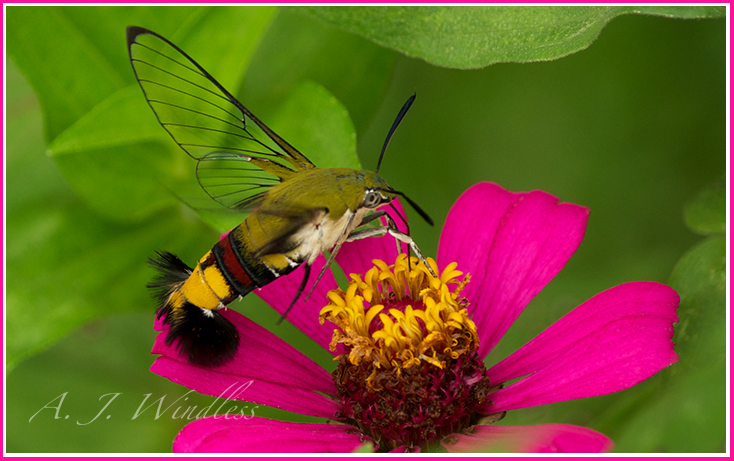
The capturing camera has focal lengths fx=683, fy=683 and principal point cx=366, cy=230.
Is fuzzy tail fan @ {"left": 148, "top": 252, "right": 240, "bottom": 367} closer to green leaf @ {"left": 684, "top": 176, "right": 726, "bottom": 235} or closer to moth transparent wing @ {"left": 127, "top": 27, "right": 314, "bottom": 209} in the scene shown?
moth transparent wing @ {"left": 127, "top": 27, "right": 314, "bottom": 209}

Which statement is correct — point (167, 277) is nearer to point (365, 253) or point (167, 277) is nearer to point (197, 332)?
point (197, 332)

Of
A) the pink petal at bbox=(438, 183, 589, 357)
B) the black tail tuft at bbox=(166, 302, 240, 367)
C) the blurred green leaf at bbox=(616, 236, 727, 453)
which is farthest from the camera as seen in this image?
the pink petal at bbox=(438, 183, 589, 357)

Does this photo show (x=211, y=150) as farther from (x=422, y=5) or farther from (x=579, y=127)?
(x=579, y=127)

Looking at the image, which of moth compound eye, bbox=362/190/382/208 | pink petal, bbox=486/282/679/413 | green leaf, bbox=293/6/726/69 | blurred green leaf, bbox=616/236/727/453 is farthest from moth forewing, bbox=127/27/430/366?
blurred green leaf, bbox=616/236/727/453

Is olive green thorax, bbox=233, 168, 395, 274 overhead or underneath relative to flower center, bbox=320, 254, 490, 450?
overhead

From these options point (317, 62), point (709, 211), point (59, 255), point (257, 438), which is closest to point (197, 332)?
Answer: point (257, 438)

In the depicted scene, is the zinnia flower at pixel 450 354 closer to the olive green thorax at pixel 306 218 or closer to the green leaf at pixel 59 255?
the olive green thorax at pixel 306 218
